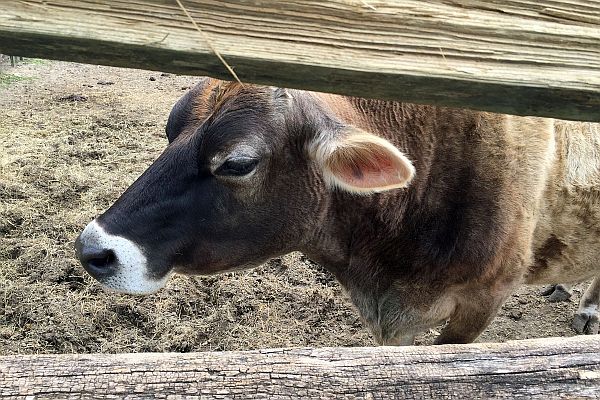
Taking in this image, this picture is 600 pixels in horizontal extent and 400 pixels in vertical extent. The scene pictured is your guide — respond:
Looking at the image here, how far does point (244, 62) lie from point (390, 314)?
252 cm

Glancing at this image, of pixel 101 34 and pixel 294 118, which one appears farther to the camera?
pixel 294 118


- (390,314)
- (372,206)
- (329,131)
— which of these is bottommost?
(390,314)

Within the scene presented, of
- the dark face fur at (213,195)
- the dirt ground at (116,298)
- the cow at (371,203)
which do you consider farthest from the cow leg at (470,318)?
the dark face fur at (213,195)

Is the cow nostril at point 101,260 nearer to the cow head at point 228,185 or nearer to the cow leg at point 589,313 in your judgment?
the cow head at point 228,185

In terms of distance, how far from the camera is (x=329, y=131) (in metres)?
2.69

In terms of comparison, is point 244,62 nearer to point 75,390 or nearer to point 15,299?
point 75,390

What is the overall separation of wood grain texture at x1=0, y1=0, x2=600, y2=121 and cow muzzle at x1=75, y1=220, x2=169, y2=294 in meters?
1.65

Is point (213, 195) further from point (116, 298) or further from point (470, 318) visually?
point (116, 298)

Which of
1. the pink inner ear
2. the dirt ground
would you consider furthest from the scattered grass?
the pink inner ear

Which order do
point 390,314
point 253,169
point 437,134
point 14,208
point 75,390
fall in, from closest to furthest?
point 75,390 → point 253,169 → point 437,134 → point 390,314 → point 14,208

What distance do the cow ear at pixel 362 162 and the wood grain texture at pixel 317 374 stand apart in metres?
0.99

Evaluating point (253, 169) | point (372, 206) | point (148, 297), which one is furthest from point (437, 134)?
point (148, 297)

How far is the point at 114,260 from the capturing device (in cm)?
276

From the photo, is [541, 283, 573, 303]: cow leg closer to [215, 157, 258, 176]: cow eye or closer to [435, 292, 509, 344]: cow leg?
[435, 292, 509, 344]: cow leg
